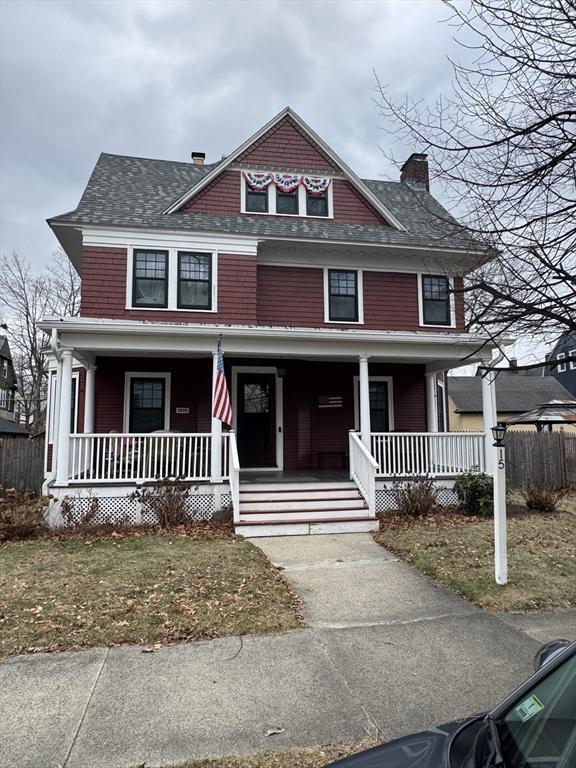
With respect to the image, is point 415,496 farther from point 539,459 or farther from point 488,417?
point 539,459

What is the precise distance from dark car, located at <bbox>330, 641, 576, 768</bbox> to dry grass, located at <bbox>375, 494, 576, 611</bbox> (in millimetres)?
4073

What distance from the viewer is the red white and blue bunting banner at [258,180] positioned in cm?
1368

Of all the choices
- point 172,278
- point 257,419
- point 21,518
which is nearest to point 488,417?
point 257,419

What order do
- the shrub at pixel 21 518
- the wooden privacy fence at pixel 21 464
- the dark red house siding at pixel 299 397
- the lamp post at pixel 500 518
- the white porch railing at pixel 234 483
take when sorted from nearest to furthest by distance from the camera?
the lamp post at pixel 500 518 < the shrub at pixel 21 518 < the white porch railing at pixel 234 483 < the dark red house siding at pixel 299 397 < the wooden privacy fence at pixel 21 464

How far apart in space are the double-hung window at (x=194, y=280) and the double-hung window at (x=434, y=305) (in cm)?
598

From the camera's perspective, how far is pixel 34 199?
34.0 metres

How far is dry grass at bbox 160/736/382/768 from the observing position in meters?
2.82

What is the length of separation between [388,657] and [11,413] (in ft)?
166

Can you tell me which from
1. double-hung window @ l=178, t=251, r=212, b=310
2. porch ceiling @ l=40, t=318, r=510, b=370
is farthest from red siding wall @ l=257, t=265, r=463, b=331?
porch ceiling @ l=40, t=318, r=510, b=370

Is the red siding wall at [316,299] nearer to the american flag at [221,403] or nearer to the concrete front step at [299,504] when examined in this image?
the american flag at [221,403]

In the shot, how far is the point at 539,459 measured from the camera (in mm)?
15641

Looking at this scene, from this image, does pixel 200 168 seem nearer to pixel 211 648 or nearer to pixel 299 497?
pixel 299 497

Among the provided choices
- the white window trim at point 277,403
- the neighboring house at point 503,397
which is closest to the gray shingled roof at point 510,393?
the neighboring house at point 503,397

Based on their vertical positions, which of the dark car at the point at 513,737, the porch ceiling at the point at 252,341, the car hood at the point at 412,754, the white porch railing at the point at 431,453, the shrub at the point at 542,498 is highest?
the porch ceiling at the point at 252,341
